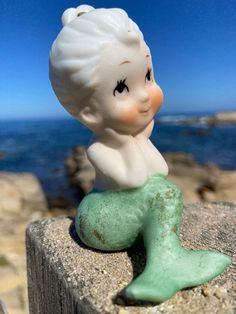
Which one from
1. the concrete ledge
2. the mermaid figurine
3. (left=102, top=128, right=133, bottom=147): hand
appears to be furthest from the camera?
(left=102, top=128, right=133, bottom=147): hand

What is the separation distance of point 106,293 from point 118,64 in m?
0.86

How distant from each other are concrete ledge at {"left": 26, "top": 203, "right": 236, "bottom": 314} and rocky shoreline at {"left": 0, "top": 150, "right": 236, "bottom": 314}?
928 millimetres

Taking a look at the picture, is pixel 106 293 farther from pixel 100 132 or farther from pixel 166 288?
pixel 100 132

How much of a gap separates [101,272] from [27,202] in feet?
14.4

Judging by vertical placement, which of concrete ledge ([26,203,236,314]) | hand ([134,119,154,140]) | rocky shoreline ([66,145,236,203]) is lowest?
rocky shoreline ([66,145,236,203])

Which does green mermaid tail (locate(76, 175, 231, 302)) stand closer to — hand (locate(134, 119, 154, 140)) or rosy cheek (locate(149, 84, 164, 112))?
hand (locate(134, 119, 154, 140))

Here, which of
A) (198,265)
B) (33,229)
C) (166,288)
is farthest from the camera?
(33,229)

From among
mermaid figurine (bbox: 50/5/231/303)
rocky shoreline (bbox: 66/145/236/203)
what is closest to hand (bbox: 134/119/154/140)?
mermaid figurine (bbox: 50/5/231/303)

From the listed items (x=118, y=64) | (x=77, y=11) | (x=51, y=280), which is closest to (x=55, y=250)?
(x=51, y=280)

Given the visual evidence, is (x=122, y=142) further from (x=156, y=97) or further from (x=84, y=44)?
(x=84, y=44)

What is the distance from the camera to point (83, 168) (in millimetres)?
7492

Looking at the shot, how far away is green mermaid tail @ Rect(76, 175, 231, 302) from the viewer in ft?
3.81

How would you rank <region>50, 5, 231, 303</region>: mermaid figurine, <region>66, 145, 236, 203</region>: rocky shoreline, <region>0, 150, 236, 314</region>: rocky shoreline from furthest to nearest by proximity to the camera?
<region>66, 145, 236, 203</region>: rocky shoreline < <region>0, 150, 236, 314</region>: rocky shoreline < <region>50, 5, 231, 303</region>: mermaid figurine

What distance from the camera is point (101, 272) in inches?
51.9
